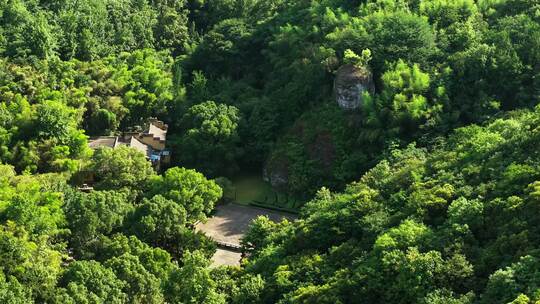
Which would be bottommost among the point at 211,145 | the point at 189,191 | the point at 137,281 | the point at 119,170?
the point at 137,281

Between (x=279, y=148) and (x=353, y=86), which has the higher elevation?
(x=353, y=86)

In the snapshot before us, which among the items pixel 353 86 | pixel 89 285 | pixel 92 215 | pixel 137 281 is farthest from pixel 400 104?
pixel 89 285

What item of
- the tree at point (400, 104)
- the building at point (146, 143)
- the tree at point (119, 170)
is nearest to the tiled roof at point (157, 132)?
the building at point (146, 143)

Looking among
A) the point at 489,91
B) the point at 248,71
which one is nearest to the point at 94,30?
the point at 248,71

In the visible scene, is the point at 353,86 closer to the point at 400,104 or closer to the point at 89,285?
the point at 400,104

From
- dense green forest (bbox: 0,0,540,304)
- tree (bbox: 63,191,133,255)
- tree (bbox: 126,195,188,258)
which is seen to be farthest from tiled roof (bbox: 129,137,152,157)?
tree (bbox: 63,191,133,255)

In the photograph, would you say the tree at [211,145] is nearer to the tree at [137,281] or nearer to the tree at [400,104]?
the tree at [400,104]

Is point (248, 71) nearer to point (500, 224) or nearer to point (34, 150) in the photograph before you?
point (34, 150)

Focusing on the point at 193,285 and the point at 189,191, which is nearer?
the point at 193,285
